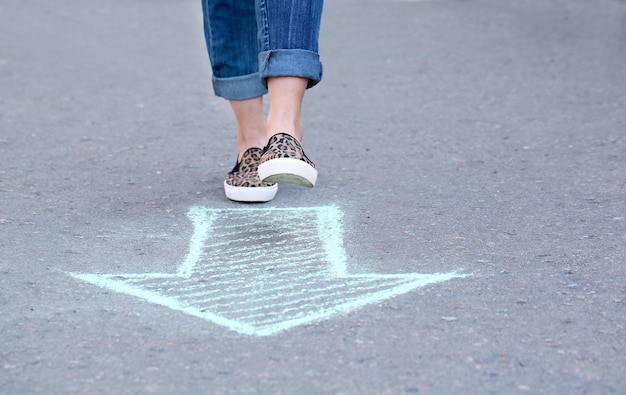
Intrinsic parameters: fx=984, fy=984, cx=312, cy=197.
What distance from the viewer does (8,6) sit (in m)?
7.91

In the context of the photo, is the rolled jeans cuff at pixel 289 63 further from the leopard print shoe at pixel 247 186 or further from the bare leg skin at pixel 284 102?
the leopard print shoe at pixel 247 186

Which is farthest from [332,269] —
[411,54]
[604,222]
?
[411,54]

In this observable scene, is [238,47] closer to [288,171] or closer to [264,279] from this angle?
[288,171]

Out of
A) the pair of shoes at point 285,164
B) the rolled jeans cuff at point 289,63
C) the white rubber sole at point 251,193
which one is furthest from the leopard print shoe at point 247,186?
the rolled jeans cuff at point 289,63

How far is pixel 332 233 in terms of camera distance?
10.3ft

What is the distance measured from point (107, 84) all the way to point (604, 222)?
121 inches

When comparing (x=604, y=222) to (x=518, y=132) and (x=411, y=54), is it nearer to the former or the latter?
(x=518, y=132)

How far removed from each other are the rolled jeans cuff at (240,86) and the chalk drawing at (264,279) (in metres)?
0.49

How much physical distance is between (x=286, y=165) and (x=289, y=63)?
34 centimetres

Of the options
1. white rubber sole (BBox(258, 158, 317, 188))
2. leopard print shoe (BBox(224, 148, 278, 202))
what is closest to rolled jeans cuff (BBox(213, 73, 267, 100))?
leopard print shoe (BBox(224, 148, 278, 202))

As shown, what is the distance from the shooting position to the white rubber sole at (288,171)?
2953mm

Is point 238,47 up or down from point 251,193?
up

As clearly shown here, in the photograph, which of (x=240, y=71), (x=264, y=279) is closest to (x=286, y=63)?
(x=240, y=71)

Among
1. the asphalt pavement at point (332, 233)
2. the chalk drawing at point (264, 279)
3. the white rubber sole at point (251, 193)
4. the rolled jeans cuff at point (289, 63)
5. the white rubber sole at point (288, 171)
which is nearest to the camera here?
the asphalt pavement at point (332, 233)
